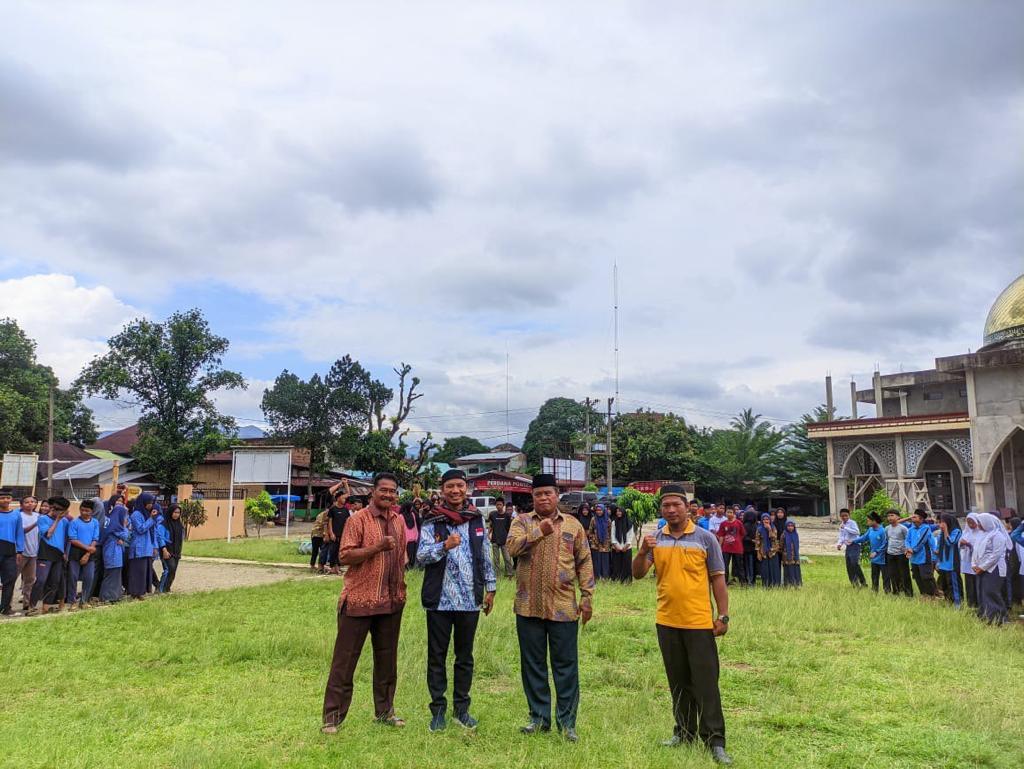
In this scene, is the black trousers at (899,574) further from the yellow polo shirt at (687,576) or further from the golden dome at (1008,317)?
the golden dome at (1008,317)

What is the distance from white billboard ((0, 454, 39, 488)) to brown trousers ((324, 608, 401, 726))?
19335mm

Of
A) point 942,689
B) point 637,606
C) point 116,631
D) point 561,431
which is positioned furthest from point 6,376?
point 561,431

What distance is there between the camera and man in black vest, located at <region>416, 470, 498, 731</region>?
16.6ft

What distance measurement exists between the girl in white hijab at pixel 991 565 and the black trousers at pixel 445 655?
767 centimetres

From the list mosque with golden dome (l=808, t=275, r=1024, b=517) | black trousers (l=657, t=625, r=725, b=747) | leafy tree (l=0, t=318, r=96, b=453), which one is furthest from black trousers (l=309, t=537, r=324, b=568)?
mosque with golden dome (l=808, t=275, r=1024, b=517)

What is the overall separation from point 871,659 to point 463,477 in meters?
5.07

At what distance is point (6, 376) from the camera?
32.5 m

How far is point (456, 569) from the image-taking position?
5.12 metres

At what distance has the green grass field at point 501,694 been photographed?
4609 mm

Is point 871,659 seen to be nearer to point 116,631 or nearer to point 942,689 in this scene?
point 942,689

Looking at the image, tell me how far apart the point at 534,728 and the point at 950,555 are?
29.9 feet

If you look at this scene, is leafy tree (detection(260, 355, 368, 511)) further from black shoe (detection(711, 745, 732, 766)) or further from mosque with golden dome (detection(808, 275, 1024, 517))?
black shoe (detection(711, 745, 732, 766))

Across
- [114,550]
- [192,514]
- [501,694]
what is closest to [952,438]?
[192,514]

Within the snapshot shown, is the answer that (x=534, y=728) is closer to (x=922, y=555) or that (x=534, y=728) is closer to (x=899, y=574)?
(x=922, y=555)
